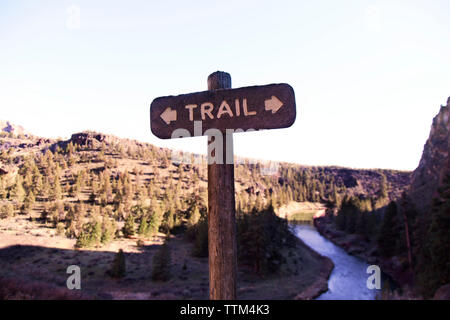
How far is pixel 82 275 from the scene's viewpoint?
3047 cm

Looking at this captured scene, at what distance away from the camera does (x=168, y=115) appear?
2424 millimetres

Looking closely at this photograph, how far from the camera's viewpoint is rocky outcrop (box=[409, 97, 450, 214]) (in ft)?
160

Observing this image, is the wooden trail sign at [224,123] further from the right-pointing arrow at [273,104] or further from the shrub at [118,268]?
the shrub at [118,268]

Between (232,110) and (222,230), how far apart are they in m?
1.16

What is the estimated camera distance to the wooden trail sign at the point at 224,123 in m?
2.17

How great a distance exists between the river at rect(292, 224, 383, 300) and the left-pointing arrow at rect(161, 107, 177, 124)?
2686cm

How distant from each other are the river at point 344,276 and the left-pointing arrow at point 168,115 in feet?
88.1

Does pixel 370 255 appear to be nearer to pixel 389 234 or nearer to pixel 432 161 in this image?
pixel 389 234

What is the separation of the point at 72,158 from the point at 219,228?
118 meters

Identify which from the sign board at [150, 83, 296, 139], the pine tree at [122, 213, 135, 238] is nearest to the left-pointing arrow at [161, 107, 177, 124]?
the sign board at [150, 83, 296, 139]

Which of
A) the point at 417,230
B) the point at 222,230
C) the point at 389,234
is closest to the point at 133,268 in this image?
the point at 417,230

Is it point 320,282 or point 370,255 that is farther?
point 370,255
